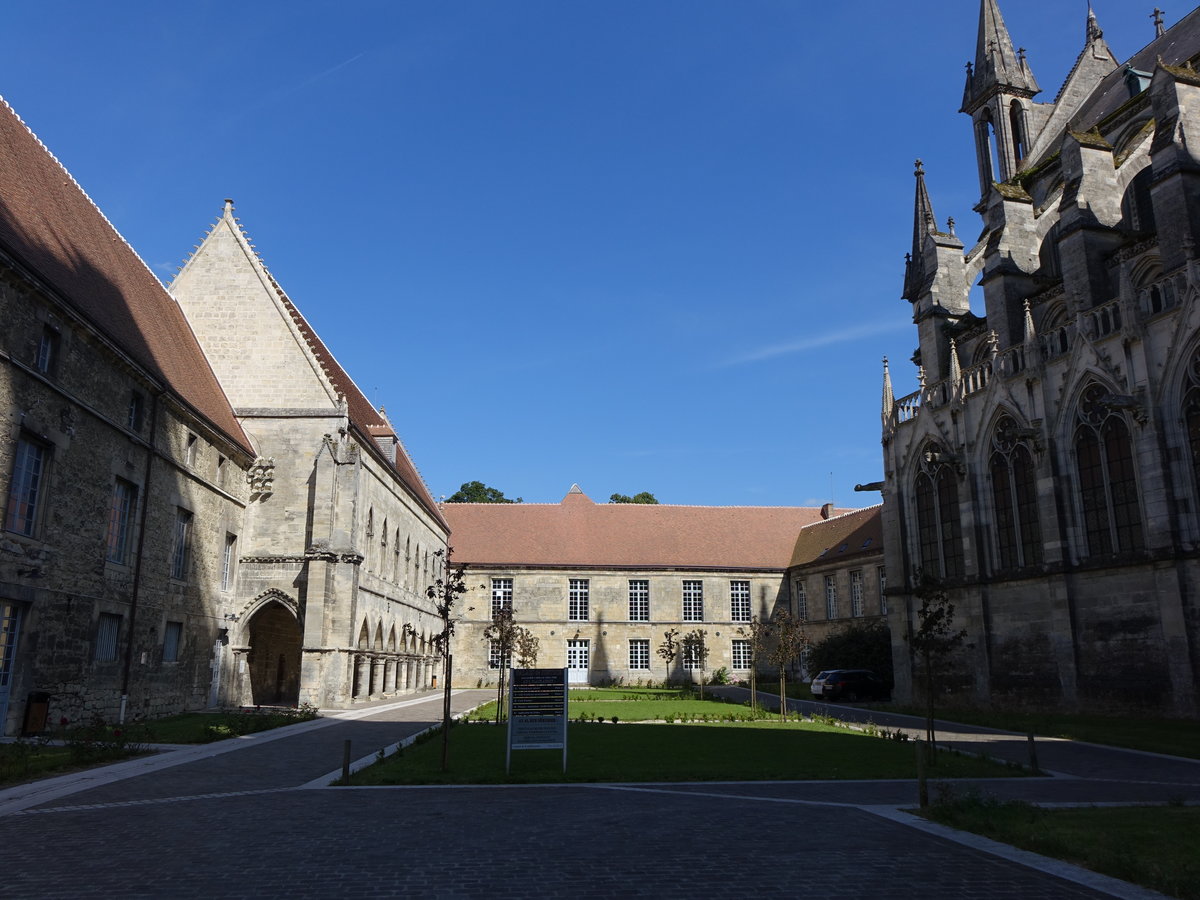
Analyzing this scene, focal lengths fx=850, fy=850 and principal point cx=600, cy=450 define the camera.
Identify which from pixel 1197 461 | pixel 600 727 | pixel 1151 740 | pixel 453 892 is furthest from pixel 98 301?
pixel 1197 461

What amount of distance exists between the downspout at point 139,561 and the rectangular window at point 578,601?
32290 mm

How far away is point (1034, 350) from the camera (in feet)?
86.0

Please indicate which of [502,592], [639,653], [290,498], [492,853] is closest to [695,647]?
[639,653]

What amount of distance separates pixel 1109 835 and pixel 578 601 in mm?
44192

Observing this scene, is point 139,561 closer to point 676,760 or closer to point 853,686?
point 676,760

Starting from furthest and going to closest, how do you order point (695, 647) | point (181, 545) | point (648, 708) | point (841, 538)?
point (841, 538)
point (695, 647)
point (648, 708)
point (181, 545)

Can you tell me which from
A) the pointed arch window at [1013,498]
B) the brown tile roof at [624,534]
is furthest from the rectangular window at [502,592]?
the pointed arch window at [1013,498]

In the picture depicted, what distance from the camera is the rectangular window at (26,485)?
16062mm

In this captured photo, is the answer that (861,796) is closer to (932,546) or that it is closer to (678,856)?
(678,856)

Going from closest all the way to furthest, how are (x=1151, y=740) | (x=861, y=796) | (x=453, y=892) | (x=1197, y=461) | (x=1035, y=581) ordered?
(x=453, y=892)
(x=861, y=796)
(x=1151, y=740)
(x=1197, y=461)
(x=1035, y=581)

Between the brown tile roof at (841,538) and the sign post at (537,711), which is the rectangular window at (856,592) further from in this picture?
the sign post at (537,711)

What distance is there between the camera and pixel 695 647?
1767 inches

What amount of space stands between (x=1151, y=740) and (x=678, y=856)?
49.7 feet

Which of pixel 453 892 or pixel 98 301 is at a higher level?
pixel 98 301
